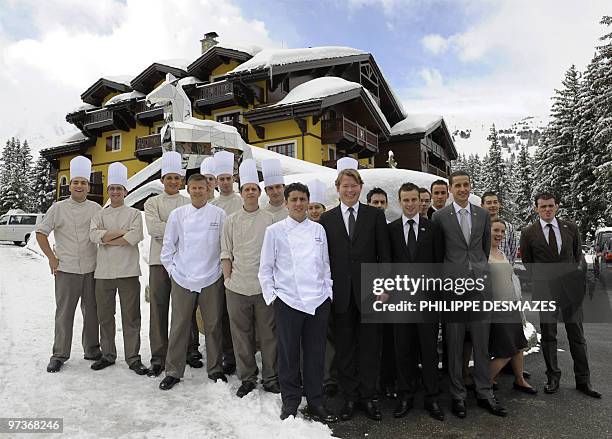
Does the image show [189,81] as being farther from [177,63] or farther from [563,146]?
[563,146]

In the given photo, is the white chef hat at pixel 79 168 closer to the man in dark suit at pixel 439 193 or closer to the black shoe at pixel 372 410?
the black shoe at pixel 372 410

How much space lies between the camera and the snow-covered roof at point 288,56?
23000 mm

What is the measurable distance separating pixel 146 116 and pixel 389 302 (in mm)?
26996

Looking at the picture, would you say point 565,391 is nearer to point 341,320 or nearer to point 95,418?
point 341,320

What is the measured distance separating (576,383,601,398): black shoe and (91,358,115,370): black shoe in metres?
4.92

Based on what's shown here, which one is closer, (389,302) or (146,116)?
(389,302)

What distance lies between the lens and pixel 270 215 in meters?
4.65

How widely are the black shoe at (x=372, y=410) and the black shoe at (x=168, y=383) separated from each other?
6.08 feet

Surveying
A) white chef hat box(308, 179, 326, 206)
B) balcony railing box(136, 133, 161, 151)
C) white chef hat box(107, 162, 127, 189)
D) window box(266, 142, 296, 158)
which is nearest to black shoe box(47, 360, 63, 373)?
white chef hat box(107, 162, 127, 189)

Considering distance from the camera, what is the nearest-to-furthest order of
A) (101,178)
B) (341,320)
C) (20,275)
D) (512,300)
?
(341,320) < (512,300) < (20,275) < (101,178)

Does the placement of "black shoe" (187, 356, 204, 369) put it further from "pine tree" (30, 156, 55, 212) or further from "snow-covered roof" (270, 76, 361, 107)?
"pine tree" (30, 156, 55, 212)

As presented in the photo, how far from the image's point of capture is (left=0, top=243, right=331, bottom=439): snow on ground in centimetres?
356

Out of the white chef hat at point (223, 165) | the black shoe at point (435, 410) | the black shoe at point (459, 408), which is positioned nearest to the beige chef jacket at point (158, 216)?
the white chef hat at point (223, 165)

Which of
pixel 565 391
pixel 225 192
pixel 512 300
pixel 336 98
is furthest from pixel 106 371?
pixel 336 98
